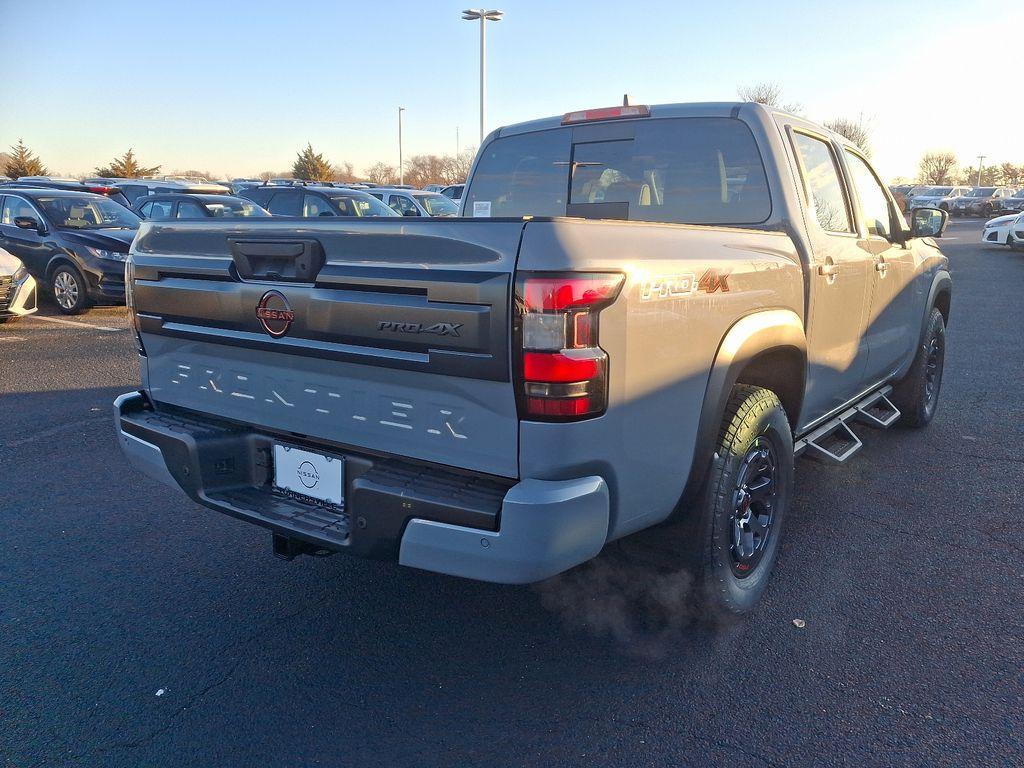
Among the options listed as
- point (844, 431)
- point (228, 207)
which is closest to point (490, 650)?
point (844, 431)

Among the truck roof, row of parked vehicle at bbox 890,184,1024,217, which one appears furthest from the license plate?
row of parked vehicle at bbox 890,184,1024,217

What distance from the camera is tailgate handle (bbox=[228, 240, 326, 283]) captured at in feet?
8.40

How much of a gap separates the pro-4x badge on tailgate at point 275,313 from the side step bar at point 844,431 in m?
2.23

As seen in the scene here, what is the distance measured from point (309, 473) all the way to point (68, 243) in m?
9.80

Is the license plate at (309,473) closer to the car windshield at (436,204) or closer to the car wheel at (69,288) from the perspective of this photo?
the car wheel at (69,288)

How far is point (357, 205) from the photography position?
45.5 ft

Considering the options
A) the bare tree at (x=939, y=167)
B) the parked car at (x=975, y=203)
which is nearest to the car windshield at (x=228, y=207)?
the parked car at (x=975, y=203)

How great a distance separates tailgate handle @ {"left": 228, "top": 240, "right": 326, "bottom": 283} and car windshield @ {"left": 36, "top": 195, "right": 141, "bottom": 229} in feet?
32.4

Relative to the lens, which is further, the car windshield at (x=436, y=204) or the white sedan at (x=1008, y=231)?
the white sedan at (x=1008, y=231)

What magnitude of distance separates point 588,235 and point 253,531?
2.55 meters

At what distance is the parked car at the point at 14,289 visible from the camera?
9316 mm

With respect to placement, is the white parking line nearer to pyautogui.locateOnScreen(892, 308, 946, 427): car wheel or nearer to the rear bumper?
the rear bumper

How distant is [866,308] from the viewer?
4238 millimetres

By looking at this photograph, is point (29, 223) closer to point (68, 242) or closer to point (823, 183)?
point (68, 242)
